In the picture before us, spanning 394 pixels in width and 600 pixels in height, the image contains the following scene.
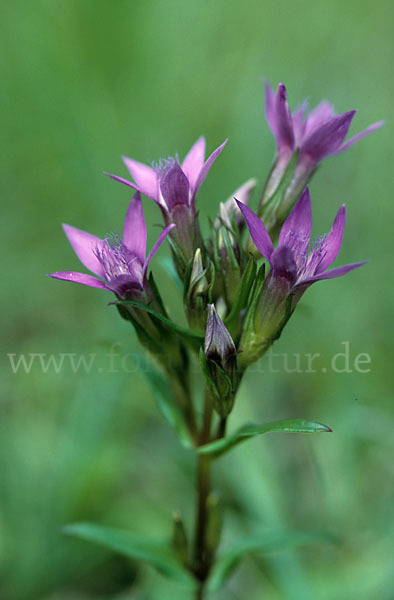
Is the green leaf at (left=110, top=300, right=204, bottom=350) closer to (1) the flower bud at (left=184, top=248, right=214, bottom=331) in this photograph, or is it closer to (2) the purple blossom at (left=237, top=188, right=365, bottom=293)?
(1) the flower bud at (left=184, top=248, right=214, bottom=331)

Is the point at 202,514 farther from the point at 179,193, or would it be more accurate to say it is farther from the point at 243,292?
the point at 179,193

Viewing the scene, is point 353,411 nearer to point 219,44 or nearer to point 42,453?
point 42,453

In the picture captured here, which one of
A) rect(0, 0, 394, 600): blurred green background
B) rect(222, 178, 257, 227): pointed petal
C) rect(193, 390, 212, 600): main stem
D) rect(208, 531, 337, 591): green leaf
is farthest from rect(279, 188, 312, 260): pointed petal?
rect(208, 531, 337, 591): green leaf

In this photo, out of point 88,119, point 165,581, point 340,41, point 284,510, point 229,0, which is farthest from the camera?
point 229,0

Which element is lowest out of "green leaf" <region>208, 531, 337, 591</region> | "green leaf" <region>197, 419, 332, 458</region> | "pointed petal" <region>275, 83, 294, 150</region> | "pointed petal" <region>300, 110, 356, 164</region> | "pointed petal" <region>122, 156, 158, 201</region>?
"green leaf" <region>208, 531, 337, 591</region>

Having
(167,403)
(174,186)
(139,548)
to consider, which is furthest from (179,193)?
(139,548)

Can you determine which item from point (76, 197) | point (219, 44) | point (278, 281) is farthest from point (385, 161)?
point (278, 281)

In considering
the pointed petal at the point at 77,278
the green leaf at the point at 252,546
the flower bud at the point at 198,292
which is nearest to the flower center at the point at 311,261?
the flower bud at the point at 198,292
